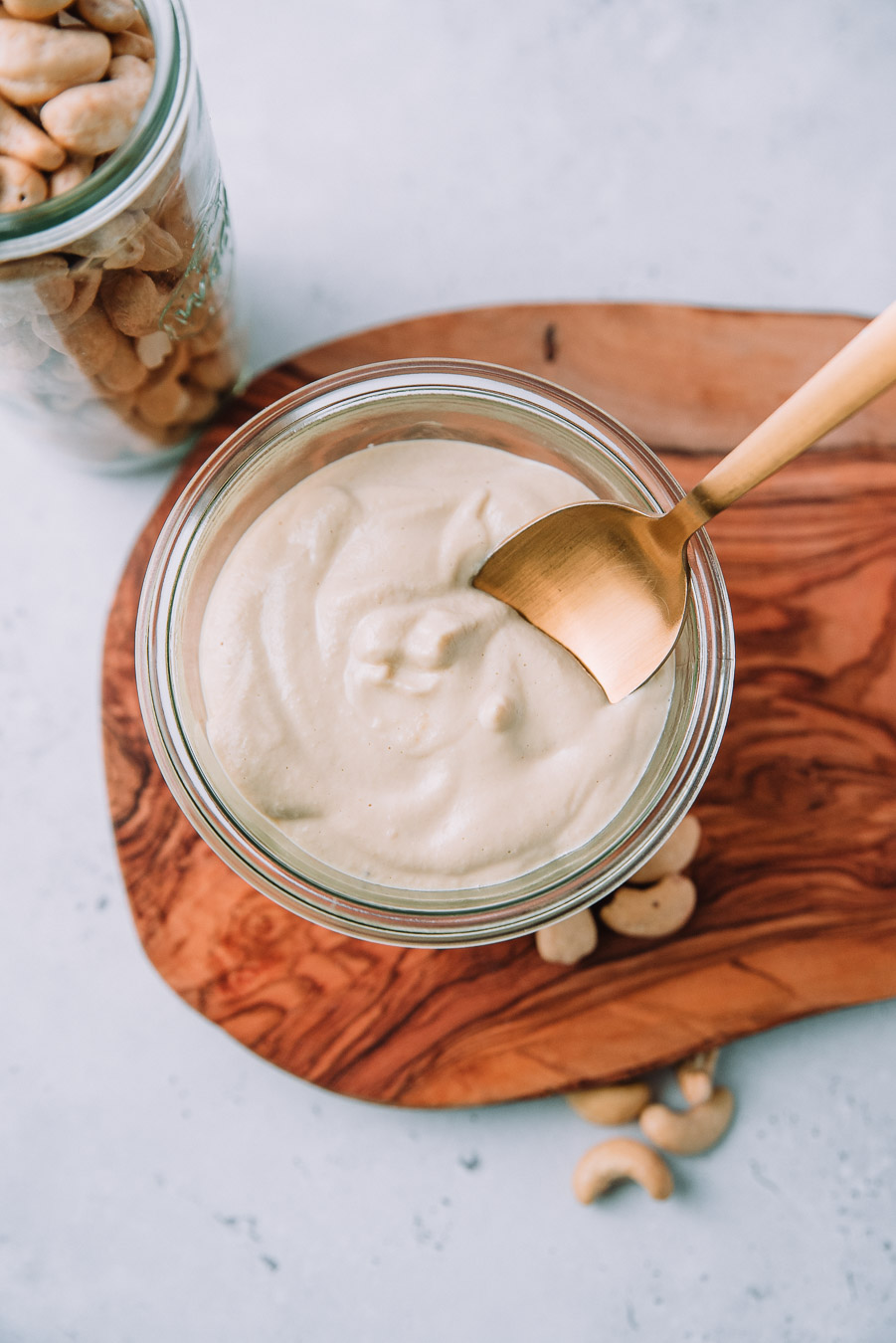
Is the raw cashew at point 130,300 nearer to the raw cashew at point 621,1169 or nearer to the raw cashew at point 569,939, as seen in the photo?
the raw cashew at point 569,939

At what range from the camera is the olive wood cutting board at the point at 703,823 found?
1.01 meters

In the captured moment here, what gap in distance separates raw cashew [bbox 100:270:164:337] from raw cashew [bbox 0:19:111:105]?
111 mm

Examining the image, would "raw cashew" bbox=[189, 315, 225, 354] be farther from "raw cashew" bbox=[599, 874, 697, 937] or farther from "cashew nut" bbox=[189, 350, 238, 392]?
"raw cashew" bbox=[599, 874, 697, 937]

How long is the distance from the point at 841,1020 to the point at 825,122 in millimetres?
1036

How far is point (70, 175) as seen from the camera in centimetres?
74

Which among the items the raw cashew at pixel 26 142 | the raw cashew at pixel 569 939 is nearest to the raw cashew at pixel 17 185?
the raw cashew at pixel 26 142

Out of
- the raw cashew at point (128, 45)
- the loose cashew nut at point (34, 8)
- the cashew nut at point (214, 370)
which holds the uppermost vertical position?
the loose cashew nut at point (34, 8)

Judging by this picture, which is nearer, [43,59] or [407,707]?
[43,59]

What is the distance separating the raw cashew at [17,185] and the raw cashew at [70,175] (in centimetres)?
1

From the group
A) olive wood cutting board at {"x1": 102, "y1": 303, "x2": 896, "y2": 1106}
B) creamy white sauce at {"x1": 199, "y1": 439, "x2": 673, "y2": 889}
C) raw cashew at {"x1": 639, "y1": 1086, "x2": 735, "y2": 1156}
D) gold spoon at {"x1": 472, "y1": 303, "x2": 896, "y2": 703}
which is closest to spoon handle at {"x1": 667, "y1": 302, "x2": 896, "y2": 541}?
gold spoon at {"x1": 472, "y1": 303, "x2": 896, "y2": 703}

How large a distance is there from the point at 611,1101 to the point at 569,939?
0.19m

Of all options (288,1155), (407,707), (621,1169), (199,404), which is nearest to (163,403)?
(199,404)

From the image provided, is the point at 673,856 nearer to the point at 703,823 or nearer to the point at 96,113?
the point at 703,823

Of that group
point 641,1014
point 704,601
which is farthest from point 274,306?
point 641,1014
